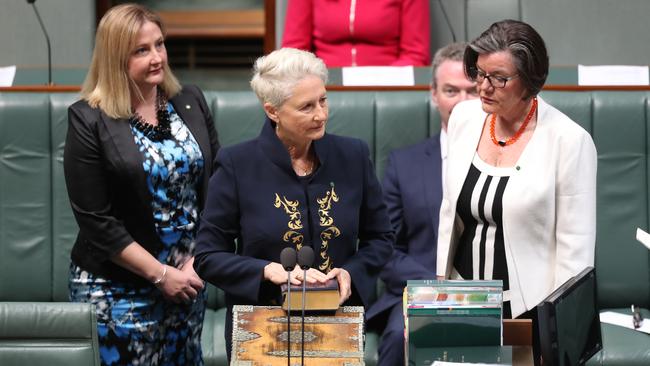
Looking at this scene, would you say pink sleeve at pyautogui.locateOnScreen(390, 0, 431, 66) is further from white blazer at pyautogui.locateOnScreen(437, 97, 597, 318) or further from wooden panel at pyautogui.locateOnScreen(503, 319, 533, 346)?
wooden panel at pyautogui.locateOnScreen(503, 319, 533, 346)

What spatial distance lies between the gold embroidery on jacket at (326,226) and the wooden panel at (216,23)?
456 centimetres

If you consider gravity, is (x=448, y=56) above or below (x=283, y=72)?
above

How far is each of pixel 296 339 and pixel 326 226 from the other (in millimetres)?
439

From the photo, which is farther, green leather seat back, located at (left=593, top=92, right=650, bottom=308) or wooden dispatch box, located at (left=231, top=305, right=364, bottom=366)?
green leather seat back, located at (left=593, top=92, right=650, bottom=308)

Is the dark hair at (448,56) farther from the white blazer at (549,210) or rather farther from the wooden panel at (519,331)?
the wooden panel at (519,331)

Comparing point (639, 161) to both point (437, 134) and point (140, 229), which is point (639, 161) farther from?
point (140, 229)

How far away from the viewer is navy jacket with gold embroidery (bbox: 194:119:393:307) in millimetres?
2680

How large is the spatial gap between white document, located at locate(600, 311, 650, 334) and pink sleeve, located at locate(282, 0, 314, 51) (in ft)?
6.29

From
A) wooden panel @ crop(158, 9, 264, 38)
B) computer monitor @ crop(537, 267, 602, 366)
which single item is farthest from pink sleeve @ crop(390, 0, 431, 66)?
computer monitor @ crop(537, 267, 602, 366)

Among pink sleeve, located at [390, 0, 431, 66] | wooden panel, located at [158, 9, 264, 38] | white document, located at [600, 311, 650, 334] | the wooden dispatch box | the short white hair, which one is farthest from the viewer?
wooden panel, located at [158, 9, 264, 38]

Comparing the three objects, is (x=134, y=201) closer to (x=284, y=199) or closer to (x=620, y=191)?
(x=284, y=199)

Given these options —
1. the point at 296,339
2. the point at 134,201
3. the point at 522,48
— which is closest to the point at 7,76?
the point at 134,201

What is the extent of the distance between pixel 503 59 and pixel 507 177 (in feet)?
1.04

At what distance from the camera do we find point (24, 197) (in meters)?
4.24
